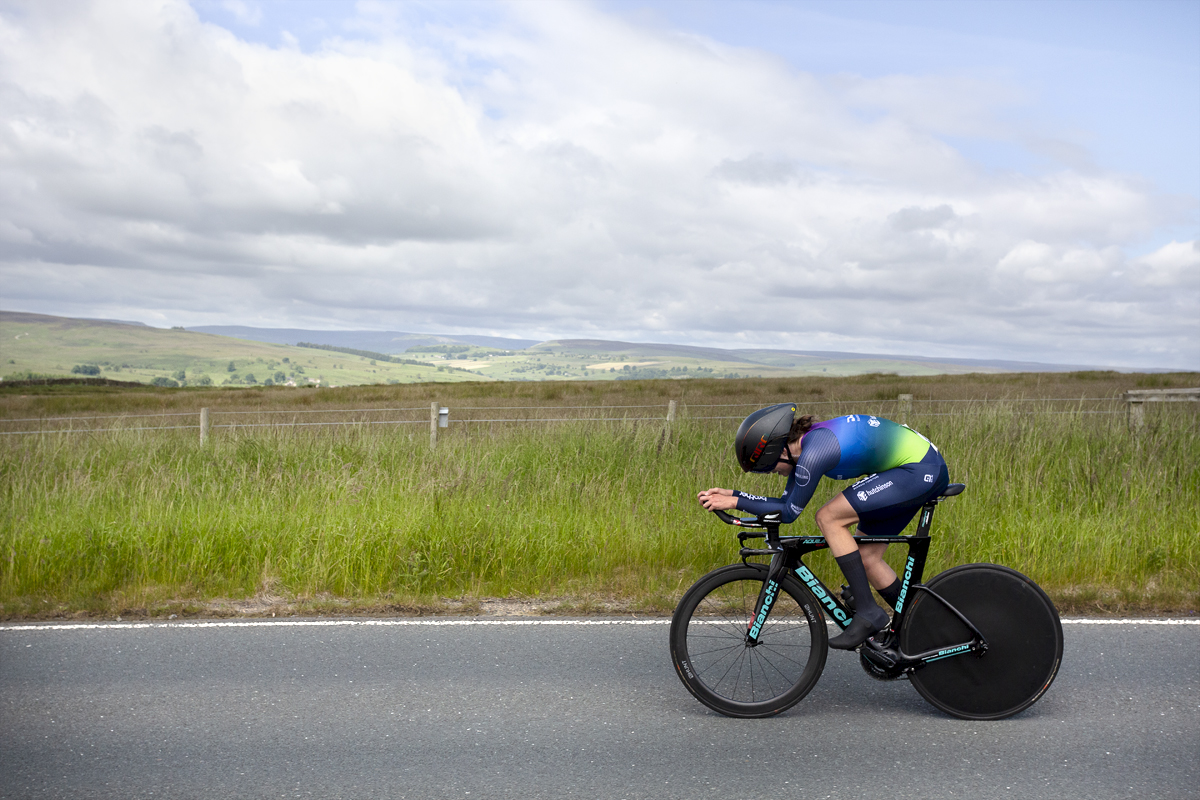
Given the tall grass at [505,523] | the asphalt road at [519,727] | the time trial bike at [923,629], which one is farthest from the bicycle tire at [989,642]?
the tall grass at [505,523]

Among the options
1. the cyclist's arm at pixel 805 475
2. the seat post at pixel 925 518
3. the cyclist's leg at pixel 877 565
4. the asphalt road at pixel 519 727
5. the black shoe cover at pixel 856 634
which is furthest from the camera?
the cyclist's leg at pixel 877 565

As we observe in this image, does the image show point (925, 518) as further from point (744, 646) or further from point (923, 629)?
point (744, 646)

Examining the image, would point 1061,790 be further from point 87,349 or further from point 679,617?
point 87,349

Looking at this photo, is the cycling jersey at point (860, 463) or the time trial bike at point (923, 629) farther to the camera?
the time trial bike at point (923, 629)

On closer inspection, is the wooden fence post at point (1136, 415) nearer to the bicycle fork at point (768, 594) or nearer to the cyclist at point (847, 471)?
the cyclist at point (847, 471)

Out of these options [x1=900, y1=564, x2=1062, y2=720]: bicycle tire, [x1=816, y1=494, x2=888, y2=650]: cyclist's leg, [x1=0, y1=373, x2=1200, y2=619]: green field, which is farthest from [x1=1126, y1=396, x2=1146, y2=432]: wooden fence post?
[x1=816, y1=494, x2=888, y2=650]: cyclist's leg

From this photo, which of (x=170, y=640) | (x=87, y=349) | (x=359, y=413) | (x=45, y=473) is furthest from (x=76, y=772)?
(x=87, y=349)

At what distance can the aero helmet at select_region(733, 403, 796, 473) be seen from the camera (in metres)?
3.80

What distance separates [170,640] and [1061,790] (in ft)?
16.6

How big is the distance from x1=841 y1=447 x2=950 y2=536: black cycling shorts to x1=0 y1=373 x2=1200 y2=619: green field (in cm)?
237

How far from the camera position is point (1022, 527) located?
716 cm

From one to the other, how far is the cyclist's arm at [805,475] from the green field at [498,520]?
232 cm

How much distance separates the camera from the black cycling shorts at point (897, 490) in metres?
3.90

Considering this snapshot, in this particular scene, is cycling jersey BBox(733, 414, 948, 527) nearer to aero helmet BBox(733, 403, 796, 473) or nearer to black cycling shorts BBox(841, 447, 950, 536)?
black cycling shorts BBox(841, 447, 950, 536)
